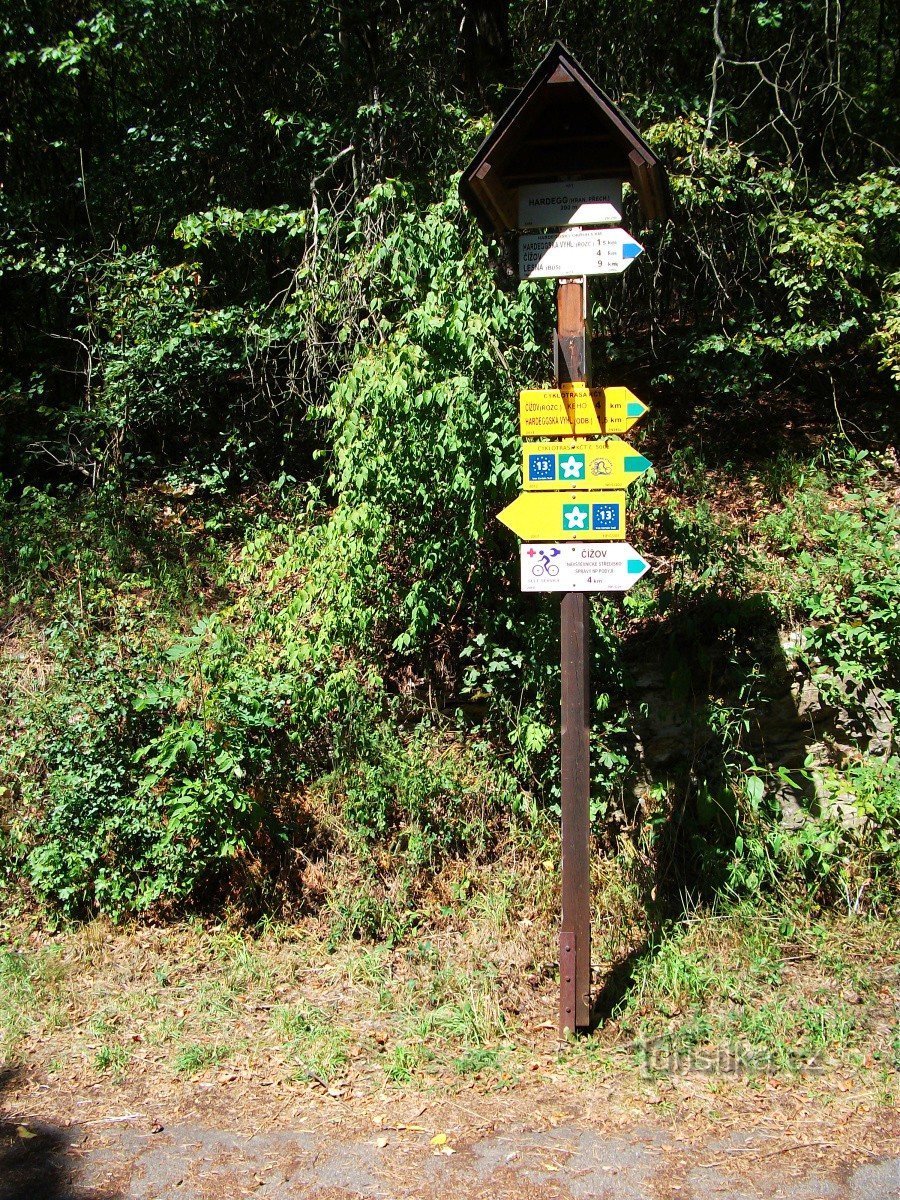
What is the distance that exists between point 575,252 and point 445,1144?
3782 millimetres

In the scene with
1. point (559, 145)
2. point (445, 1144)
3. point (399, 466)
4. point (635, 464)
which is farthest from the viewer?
point (399, 466)

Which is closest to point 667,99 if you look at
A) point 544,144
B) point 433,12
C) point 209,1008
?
point 433,12

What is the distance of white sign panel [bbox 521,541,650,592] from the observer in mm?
4301

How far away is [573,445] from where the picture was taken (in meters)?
4.35

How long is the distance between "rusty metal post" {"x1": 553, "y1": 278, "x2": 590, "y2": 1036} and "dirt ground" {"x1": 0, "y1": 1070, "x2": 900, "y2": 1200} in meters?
0.40

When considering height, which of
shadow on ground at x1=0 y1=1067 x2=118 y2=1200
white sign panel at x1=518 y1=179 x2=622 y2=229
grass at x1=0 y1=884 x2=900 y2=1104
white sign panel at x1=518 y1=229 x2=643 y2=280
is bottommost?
shadow on ground at x1=0 y1=1067 x2=118 y2=1200

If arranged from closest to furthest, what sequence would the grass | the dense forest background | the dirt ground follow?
1. the dirt ground
2. the grass
3. the dense forest background

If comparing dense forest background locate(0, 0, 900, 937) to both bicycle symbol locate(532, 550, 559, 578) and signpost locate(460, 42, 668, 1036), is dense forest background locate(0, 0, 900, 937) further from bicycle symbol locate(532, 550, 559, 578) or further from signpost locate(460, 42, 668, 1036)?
bicycle symbol locate(532, 550, 559, 578)

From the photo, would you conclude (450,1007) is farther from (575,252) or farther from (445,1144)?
(575,252)

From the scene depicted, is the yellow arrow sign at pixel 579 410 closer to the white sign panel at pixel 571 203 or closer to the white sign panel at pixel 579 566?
the white sign panel at pixel 579 566

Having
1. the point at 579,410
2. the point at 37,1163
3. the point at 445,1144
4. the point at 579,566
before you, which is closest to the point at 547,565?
the point at 579,566

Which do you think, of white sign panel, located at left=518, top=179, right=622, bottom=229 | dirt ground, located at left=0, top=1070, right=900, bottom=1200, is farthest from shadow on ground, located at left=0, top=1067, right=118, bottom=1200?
white sign panel, located at left=518, top=179, right=622, bottom=229

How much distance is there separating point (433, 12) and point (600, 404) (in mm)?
6211

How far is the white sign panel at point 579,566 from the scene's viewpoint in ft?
14.1
